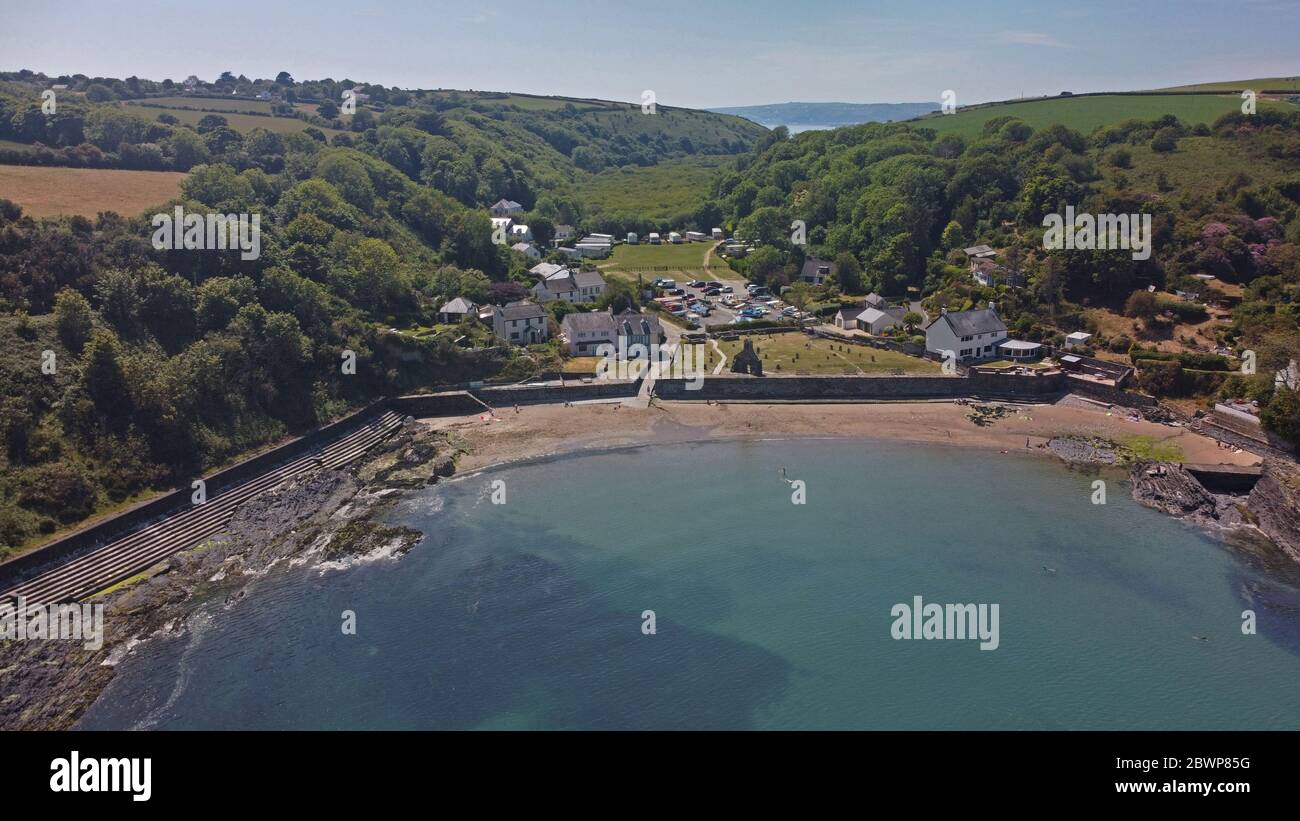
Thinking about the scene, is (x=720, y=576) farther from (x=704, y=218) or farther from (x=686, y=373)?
(x=704, y=218)

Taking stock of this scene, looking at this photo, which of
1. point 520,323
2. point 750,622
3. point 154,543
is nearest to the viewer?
point 750,622

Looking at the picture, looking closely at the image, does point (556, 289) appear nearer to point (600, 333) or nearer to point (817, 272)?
point (600, 333)

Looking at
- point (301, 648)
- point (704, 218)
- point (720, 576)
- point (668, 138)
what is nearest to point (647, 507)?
point (720, 576)

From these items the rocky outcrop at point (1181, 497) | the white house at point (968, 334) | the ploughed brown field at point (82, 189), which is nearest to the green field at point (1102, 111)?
the white house at point (968, 334)

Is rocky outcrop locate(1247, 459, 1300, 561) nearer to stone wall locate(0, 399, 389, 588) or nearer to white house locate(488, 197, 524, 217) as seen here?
stone wall locate(0, 399, 389, 588)

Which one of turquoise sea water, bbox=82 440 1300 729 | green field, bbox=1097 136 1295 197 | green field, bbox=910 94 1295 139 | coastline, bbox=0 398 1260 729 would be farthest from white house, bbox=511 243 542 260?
green field, bbox=910 94 1295 139

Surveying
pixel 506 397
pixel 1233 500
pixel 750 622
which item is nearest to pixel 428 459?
pixel 506 397

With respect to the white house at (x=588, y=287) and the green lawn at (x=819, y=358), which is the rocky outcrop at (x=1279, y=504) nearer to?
the green lawn at (x=819, y=358)
